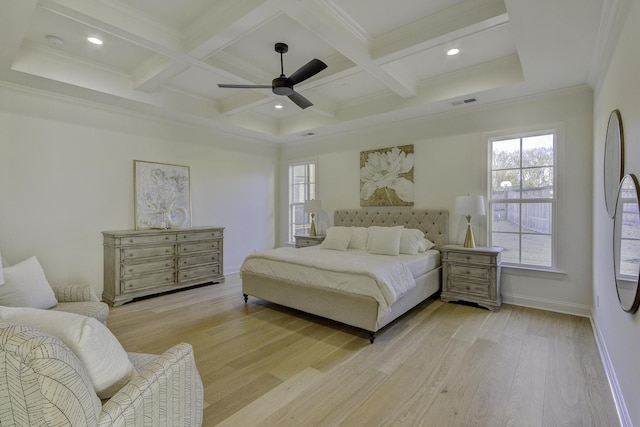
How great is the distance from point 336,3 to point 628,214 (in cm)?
264

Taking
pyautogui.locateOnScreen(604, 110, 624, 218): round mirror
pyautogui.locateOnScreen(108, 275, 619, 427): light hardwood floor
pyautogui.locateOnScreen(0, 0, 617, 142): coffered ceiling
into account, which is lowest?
pyautogui.locateOnScreen(108, 275, 619, 427): light hardwood floor

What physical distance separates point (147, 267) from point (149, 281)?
210 mm

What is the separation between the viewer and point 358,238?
15.6 feet

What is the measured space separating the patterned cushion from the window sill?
458 cm

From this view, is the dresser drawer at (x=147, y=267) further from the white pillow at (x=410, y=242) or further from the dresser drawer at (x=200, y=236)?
the white pillow at (x=410, y=242)

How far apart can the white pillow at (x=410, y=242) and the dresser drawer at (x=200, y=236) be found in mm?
3092

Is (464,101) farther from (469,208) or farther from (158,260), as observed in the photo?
(158,260)

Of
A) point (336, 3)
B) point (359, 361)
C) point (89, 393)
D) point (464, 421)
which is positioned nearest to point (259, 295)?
point (359, 361)

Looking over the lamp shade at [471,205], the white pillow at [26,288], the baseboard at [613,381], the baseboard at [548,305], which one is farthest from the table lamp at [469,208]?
the white pillow at [26,288]

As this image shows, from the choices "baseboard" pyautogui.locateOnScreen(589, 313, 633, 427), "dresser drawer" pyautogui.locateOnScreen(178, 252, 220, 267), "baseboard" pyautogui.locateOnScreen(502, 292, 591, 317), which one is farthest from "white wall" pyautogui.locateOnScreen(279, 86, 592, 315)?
"dresser drawer" pyautogui.locateOnScreen(178, 252, 220, 267)

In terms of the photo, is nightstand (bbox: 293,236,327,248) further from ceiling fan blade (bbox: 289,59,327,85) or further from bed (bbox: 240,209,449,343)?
ceiling fan blade (bbox: 289,59,327,85)

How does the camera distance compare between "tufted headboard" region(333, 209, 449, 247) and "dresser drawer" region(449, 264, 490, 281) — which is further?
"tufted headboard" region(333, 209, 449, 247)

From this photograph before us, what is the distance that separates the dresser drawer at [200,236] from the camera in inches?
189

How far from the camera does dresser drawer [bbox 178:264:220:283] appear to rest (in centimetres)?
482
